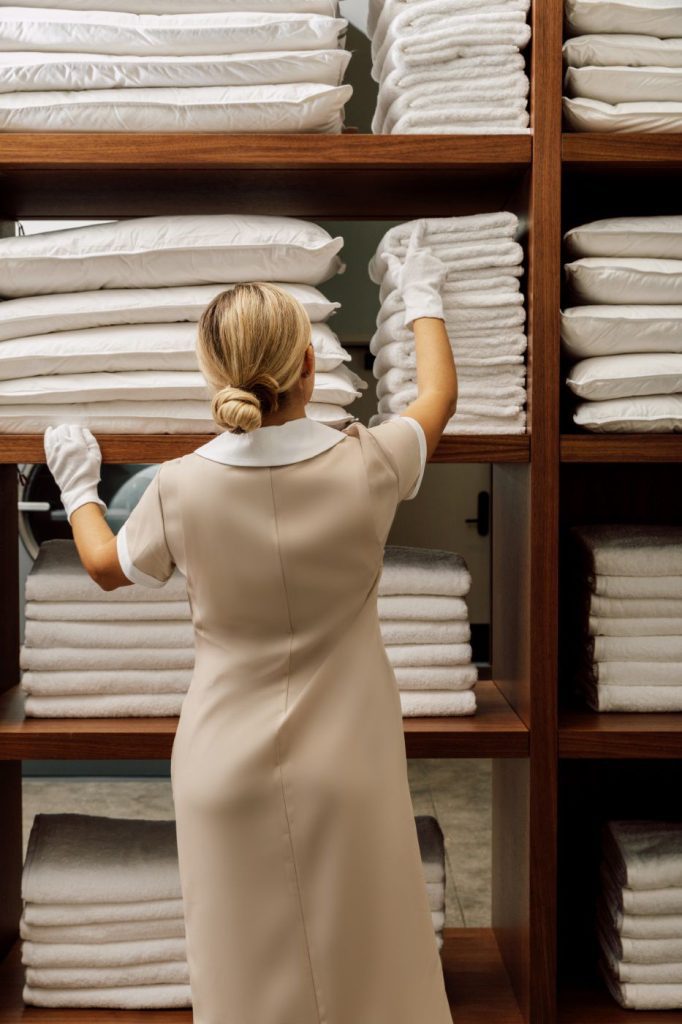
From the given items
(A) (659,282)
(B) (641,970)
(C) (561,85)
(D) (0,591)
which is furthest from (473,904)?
(C) (561,85)

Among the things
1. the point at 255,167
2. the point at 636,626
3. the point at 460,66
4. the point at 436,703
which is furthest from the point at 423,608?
the point at 460,66

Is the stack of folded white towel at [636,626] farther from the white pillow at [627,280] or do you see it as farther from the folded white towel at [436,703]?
the white pillow at [627,280]

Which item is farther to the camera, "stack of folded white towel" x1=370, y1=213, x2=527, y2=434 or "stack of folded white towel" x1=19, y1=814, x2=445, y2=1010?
"stack of folded white towel" x1=19, y1=814, x2=445, y2=1010

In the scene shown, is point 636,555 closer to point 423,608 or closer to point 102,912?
point 423,608

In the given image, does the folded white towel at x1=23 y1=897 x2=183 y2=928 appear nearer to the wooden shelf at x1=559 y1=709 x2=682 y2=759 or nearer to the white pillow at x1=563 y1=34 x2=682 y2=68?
the wooden shelf at x1=559 y1=709 x2=682 y2=759

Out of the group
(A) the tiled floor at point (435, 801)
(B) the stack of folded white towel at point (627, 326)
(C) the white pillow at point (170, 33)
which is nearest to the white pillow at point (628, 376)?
(B) the stack of folded white towel at point (627, 326)

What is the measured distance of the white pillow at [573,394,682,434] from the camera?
5.90 feet

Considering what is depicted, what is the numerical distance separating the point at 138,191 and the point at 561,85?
0.75 metres

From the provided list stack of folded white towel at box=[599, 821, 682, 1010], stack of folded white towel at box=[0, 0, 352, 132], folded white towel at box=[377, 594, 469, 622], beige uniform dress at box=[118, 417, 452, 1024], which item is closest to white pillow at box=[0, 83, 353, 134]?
stack of folded white towel at box=[0, 0, 352, 132]

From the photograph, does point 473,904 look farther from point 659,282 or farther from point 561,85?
point 561,85

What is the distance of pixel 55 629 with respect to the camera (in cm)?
190

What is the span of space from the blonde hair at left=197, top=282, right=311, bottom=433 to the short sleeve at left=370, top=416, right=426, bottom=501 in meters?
0.18

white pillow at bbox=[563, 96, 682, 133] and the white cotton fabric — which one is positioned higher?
white pillow at bbox=[563, 96, 682, 133]

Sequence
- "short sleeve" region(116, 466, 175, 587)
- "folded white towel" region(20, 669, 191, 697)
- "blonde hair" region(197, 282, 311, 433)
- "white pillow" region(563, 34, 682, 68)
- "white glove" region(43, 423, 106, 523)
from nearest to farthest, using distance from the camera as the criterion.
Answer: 1. "blonde hair" region(197, 282, 311, 433)
2. "short sleeve" region(116, 466, 175, 587)
3. "white glove" region(43, 423, 106, 523)
4. "white pillow" region(563, 34, 682, 68)
5. "folded white towel" region(20, 669, 191, 697)
